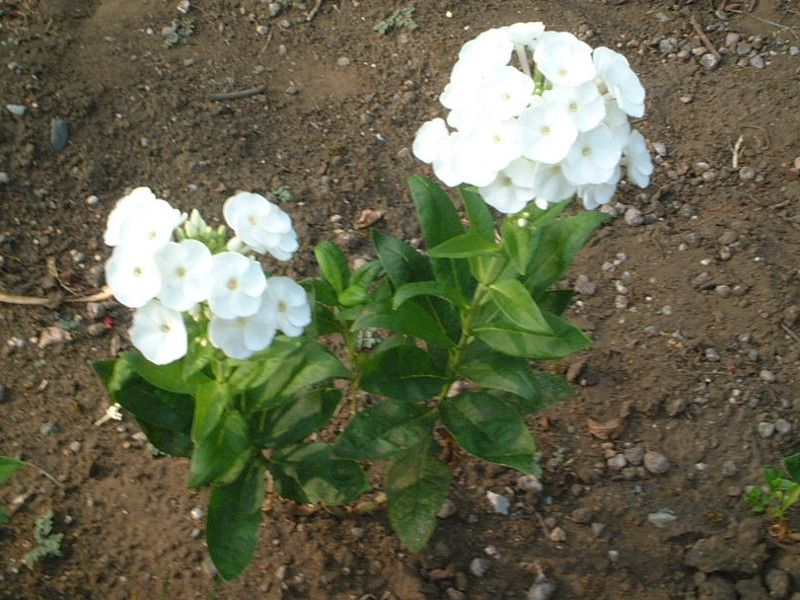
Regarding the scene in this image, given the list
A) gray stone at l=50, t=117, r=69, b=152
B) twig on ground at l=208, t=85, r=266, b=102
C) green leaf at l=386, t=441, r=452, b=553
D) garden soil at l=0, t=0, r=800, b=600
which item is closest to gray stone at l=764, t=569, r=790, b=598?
garden soil at l=0, t=0, r=800, b=600

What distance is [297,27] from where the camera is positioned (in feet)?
14.6

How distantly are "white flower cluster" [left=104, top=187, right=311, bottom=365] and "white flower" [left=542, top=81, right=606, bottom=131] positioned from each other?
0.73m

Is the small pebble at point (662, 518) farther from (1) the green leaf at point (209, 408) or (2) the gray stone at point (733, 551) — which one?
(1) the green leaf at point (209, 408)

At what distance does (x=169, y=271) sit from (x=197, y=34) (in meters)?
2.76

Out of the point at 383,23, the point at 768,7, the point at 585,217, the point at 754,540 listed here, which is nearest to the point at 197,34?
the point at 383,23

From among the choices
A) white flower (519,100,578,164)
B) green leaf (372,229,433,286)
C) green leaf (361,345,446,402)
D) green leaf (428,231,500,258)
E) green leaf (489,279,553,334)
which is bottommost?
green leaf (361,345,446,402)

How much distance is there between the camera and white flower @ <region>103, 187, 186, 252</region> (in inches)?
78.6

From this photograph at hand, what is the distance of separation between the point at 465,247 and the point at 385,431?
0.68 m

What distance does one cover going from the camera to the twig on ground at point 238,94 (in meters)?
4.12

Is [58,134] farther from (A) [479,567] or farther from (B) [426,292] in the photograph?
(A) [479,567]

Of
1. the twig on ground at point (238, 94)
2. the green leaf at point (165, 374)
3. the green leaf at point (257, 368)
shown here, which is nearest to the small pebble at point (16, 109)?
the twig on ground at point (238, 94)

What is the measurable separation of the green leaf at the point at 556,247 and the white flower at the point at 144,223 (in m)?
0.99

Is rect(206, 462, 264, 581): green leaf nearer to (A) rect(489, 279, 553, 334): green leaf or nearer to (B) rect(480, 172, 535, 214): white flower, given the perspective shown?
(A) rect(489, 279, 553, 334): green leaf

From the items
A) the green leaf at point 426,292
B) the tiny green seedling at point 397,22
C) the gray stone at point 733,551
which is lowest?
the gray stone at point 733,551
